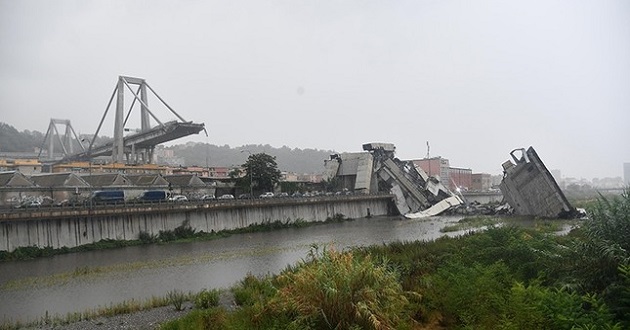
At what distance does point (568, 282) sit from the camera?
891cm

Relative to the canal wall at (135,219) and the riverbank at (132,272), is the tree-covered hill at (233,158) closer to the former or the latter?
the canal wall at (135,219)

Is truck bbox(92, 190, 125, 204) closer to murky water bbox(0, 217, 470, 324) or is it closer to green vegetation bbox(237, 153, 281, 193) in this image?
murky water bbox(0, 217, 470, 324)

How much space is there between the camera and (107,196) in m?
42.3

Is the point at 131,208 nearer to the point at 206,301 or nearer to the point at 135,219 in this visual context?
the point at 135,219

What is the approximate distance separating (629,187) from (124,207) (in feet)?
119

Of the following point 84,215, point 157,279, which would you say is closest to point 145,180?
point 84,215

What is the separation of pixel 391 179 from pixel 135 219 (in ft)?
147

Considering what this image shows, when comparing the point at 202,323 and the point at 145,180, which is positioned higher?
the point at 145,180

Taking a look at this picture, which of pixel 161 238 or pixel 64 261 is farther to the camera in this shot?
pixel 161 238

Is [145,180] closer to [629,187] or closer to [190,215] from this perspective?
[190,215]

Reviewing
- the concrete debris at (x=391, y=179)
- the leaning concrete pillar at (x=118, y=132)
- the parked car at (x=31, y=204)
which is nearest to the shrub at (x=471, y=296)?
the parked car at (x=31, y=204)

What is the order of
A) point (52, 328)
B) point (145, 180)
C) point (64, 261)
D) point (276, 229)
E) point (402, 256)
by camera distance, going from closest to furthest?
point (52, 328)
point (402, 256)
point (64, 261)
point (276, 229)
point (145, 180)

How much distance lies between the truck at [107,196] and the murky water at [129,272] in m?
7.19

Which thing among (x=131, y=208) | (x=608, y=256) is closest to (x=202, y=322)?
(x=608, y=256)
